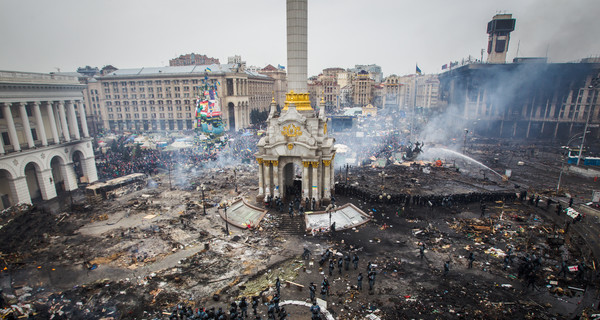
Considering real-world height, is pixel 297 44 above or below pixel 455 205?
above

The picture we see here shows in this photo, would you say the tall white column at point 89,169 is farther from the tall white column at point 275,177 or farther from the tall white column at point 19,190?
the tall white column at point 275,177

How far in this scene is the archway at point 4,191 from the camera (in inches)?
1347

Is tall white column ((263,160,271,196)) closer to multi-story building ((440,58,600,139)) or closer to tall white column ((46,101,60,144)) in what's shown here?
tall white column ((46,101,60,144))

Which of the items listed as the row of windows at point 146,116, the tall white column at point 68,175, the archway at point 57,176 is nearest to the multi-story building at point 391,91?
the row of windows at point 146,116

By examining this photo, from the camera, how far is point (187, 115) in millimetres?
92250

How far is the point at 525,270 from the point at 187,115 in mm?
89160

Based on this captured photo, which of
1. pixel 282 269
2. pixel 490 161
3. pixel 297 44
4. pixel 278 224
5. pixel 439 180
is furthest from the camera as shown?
pixel 490 161

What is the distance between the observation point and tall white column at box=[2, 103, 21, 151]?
33500 millimetres

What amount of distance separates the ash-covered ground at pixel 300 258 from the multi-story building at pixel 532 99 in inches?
1868

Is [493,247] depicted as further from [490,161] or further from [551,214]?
[490,161]

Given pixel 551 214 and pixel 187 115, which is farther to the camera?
pixel 187 115

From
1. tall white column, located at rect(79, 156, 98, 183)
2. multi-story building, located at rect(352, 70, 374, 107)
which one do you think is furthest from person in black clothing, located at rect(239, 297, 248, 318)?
multi-story building, located at rect(352, 70, 374, 107)

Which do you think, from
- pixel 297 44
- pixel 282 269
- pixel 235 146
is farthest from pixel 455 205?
pixel 235 146

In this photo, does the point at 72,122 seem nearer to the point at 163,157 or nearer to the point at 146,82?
the point at 163,157
